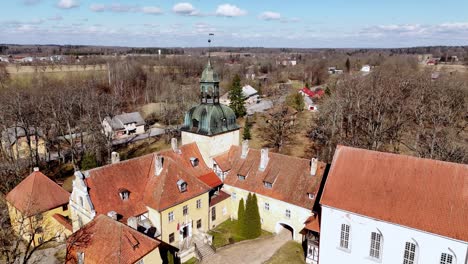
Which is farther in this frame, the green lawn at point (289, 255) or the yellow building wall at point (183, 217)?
the yellow building wall at point (183, 217)

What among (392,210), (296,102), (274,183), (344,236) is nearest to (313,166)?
(274,183)

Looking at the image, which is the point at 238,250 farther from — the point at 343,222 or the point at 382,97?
the point at 382,97

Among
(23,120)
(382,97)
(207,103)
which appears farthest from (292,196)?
(23,120)

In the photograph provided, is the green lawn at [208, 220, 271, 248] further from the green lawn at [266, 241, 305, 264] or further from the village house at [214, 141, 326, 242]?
the green lawn at [266, 241, 305, 264]

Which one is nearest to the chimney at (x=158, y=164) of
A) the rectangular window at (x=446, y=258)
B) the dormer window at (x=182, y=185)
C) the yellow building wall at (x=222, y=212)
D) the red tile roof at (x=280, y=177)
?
the dormer window at (x=182, y=185)

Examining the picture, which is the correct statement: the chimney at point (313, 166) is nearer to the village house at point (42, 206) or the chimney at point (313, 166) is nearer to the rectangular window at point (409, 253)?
the rectangular window at point (409, 253)

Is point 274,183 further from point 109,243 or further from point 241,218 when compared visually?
point 109,243

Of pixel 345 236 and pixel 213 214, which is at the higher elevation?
pixel 345 236
